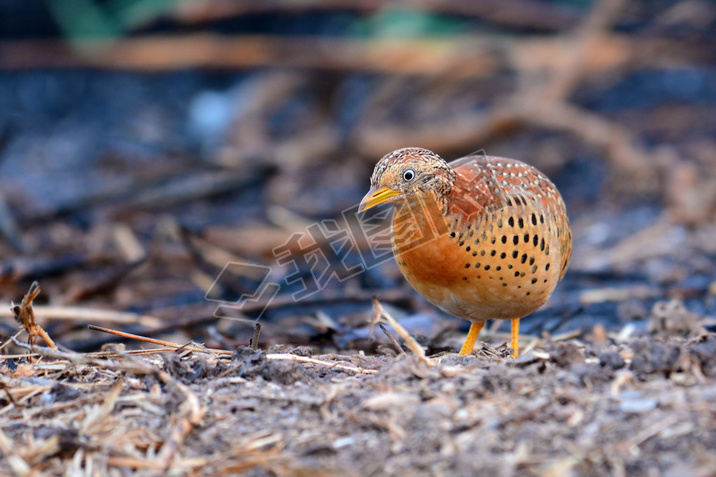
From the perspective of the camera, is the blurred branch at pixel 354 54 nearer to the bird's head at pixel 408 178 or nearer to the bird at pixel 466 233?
the bird at pixel 466 233

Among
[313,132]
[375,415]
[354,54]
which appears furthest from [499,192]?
[313,132]

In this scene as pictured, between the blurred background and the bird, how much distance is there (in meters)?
1.79

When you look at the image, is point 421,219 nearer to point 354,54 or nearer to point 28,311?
point 28,311

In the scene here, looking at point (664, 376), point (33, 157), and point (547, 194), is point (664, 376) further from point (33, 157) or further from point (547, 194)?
point (33, 157)

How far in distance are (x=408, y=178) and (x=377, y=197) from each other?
18 cm

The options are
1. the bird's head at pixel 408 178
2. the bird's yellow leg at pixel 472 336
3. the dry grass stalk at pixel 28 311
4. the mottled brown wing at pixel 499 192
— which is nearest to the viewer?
the dry grass stalk at pixel 28 311

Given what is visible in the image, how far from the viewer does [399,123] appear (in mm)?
12039

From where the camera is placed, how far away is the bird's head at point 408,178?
406 cm

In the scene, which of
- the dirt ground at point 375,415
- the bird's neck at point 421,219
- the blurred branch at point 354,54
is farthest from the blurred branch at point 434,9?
the dirt ground at point 375,415

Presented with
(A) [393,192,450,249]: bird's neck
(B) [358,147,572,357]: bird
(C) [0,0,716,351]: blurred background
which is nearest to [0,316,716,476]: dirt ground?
(B) [358,147,572,357]: bird

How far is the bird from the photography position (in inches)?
161

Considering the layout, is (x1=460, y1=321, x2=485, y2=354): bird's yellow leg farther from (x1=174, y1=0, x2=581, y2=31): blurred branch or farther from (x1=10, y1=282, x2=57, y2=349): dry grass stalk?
(x1=174, y1=0, x2=581, y2=31): blurred branch

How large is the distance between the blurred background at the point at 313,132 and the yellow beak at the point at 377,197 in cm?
198

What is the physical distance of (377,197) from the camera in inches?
162
